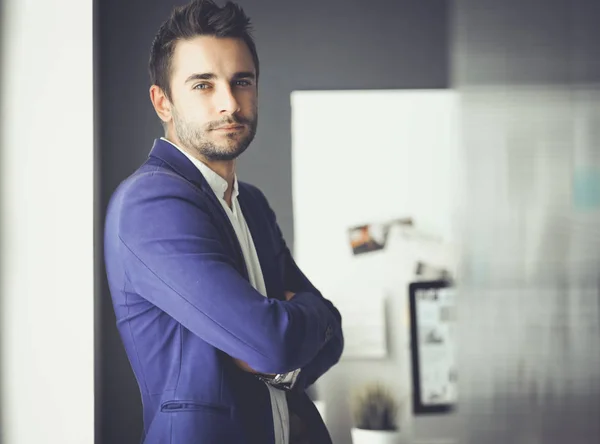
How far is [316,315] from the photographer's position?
153 centimetres

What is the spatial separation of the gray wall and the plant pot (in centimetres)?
8

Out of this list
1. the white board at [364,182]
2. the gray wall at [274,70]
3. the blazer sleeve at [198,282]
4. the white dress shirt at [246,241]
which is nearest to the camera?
the blazer sleeve at [198,282]

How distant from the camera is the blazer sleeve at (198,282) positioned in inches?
53.2

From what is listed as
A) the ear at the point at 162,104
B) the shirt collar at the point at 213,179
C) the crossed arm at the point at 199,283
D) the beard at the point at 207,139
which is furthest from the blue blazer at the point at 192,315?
the ear at the point at 162,104

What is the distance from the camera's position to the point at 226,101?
1.87 m

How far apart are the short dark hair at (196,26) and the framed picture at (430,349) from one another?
1119mm

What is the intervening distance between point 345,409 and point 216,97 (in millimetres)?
1271

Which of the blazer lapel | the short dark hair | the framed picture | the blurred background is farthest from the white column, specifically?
the framed picture

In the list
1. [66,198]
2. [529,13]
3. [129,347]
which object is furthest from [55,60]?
[529,13]

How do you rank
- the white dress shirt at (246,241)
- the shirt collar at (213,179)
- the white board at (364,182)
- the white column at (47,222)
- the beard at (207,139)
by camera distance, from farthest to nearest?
the white board at (364,182), the white column at (47,222), the beard at (207,139), the shirt collar at (213,179), the white dress shirt at (246,241)

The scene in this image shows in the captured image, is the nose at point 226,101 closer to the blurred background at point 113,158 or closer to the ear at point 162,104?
the ear at point 162,104

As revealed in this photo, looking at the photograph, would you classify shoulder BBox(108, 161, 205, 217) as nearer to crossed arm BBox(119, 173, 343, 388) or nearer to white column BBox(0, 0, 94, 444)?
crossed arm BBox(119, 173, 343, 388)

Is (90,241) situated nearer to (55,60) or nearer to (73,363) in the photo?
(73,363)

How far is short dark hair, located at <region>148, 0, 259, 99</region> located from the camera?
188cm
